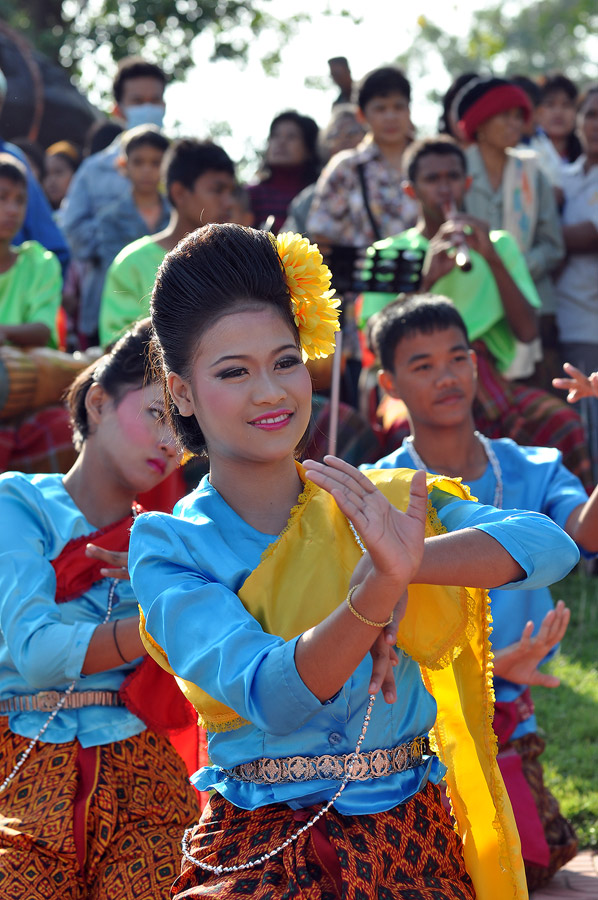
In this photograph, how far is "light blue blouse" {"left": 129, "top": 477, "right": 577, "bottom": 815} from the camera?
2061mm

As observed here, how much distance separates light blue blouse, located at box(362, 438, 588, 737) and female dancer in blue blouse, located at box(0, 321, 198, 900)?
0.88 meters

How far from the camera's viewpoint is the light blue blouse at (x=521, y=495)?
373cm

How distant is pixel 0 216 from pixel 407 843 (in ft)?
15.4

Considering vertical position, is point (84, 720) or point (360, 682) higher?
point (360, 682)

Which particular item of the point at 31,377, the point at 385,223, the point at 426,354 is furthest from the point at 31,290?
the point at 426,354

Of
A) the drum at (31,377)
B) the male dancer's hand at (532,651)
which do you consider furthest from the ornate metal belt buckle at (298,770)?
the drum at (31,377)

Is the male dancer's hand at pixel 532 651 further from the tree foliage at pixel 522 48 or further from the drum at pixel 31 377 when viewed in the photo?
the tree foliage at pixel 522 48

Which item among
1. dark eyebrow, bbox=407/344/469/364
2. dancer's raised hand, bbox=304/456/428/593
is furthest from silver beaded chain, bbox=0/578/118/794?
dark eyebrow, bbox=407/344/469/364

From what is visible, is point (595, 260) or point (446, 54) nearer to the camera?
point (595, 260)

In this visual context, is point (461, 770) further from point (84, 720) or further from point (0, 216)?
point (0, 216)

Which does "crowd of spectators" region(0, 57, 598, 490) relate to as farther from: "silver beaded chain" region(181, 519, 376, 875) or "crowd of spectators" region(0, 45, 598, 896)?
"silver beaded chain" region(181, 519, 376, 875)

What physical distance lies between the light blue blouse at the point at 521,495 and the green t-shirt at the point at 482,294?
1.89m

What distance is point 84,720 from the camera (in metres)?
3.08

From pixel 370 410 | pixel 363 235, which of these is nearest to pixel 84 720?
pixel 370 410
